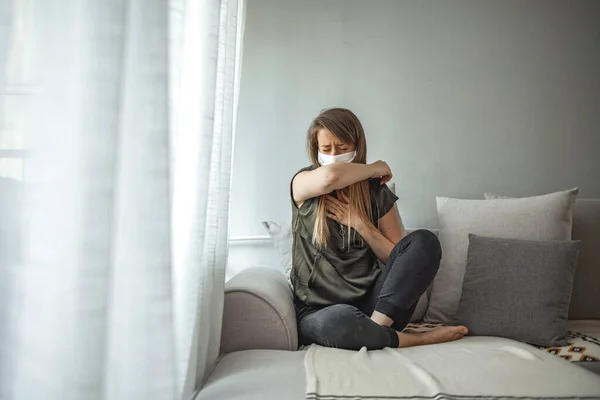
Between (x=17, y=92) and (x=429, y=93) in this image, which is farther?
(x=429, y=93)

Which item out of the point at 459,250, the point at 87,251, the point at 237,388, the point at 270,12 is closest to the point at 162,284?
the point at 87,251

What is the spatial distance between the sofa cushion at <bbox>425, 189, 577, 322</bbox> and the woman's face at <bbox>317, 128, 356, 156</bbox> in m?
0.54

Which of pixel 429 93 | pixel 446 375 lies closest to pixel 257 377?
pixel 446 375

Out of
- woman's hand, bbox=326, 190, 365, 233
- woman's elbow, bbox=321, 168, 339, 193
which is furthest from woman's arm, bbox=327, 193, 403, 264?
woman's elbow, bbox=321, 168, 339, 193

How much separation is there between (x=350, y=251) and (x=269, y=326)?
442 mm

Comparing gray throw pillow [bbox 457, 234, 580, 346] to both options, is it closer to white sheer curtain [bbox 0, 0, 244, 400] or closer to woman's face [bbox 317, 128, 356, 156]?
woman's face [bbox 317, 128, 356, 156]

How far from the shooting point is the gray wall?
2574 millimetres

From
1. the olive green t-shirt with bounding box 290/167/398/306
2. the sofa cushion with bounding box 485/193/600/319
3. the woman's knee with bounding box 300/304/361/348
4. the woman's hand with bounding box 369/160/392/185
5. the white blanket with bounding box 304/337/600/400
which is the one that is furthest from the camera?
the sofa cushion with bounding box 485/193/600/319

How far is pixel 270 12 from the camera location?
2.59 metres

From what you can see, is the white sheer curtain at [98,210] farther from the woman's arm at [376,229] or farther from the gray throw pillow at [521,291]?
the gray throw pillow at [521,291]

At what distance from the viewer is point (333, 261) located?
190 centimetres

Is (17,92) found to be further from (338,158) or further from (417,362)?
(338,158)

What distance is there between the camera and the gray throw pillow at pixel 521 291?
5.81 ft

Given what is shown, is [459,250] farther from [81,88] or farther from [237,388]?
[81,88]
